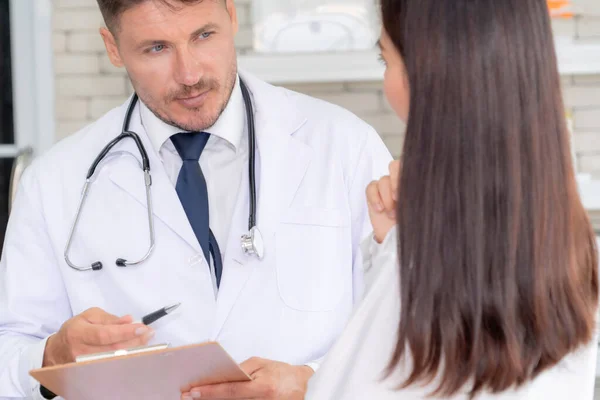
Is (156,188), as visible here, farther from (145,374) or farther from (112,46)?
(145,374)

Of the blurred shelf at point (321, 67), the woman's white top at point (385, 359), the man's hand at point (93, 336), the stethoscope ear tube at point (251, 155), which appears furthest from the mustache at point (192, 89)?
the blurred shelf at point (321, 67)

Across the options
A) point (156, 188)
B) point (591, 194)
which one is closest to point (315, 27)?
point (591, 194)

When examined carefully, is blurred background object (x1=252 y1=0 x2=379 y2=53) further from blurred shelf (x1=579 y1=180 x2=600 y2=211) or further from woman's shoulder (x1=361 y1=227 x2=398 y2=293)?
woman's shoulder (x1=361 y1=227 x2=398 y2=293)

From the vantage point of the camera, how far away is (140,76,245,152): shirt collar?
1833mm

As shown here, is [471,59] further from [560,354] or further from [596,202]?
[596,202]

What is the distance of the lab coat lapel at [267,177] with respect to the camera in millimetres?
1704

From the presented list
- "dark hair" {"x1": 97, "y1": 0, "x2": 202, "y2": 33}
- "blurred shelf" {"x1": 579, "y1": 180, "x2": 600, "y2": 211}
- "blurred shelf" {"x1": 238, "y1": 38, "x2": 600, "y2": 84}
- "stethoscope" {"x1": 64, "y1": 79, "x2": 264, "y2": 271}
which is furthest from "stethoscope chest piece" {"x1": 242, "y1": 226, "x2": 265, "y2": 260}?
"blurred shelf" {"x1": 579, "y1": 180, "x2": 600, "y2": 211}

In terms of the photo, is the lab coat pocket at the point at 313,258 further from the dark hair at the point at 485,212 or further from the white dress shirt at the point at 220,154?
the dark hair at the point at 485,212

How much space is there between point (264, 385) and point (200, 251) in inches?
14.6

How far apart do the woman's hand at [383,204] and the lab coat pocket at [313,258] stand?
1.91 ft

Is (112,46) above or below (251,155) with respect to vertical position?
above

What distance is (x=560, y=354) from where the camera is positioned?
1.04 meters

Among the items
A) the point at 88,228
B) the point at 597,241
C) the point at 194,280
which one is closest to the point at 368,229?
the point at 194,280

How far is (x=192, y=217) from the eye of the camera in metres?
1.79
